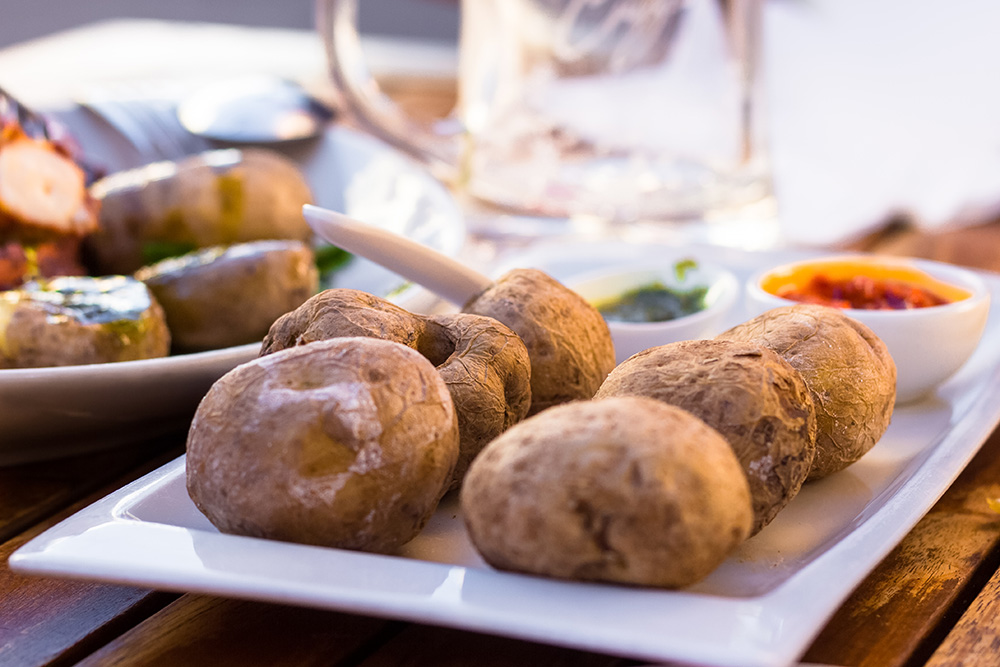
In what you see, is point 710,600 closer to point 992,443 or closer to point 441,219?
point 992,443

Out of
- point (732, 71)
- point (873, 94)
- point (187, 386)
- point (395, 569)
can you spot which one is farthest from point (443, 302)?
point (873, 94)

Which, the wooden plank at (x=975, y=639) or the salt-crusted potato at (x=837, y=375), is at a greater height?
the salt-crusted potato at (x=837, y=375)

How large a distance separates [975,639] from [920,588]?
0.07 meters

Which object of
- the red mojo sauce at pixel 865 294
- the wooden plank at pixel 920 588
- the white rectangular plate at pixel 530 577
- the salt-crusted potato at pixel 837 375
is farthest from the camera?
the red mojo sauce at pixel 865 294

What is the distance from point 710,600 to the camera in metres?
0.53

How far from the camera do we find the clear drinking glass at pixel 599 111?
171 cm

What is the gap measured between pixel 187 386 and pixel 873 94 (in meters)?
1.41

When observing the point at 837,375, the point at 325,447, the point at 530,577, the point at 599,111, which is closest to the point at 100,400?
the point at 325,447

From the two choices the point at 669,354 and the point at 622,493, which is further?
the point at 669,354

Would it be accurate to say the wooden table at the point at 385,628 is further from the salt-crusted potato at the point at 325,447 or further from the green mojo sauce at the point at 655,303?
the green mojo sauce at the point at 655,303

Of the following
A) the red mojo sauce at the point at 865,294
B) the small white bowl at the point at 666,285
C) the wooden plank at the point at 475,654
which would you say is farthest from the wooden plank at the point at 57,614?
the red mojo sauce at the point at 865,294

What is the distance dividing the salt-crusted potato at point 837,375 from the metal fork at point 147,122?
48.1 inches

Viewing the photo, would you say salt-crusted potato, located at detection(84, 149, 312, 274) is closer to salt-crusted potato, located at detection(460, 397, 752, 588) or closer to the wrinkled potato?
the wrinkled potato

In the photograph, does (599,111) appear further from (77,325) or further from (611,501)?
(611,501)
